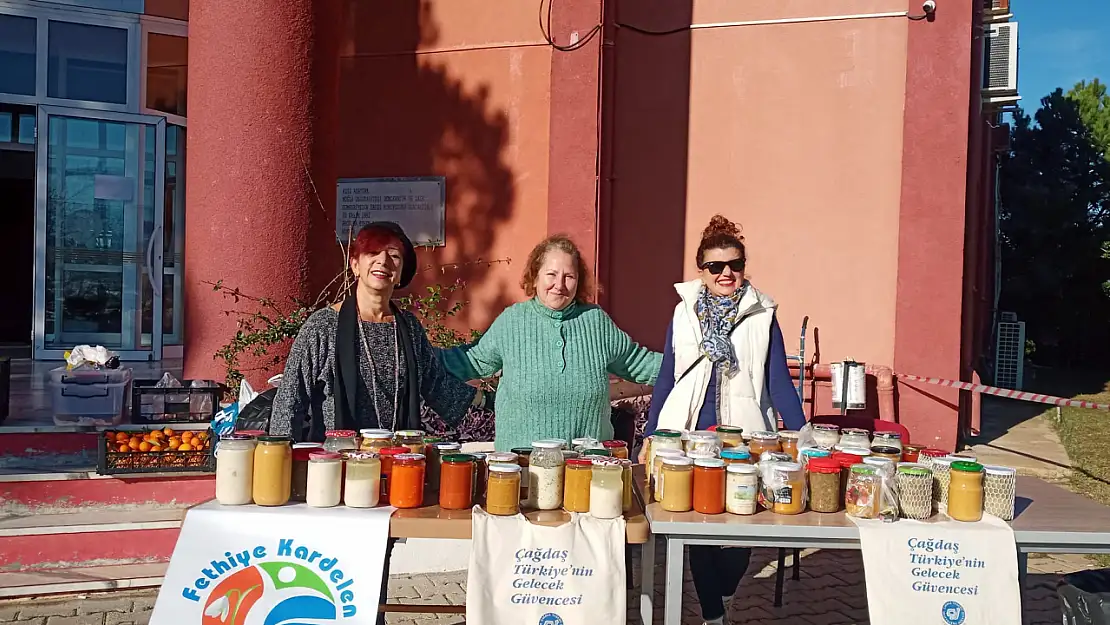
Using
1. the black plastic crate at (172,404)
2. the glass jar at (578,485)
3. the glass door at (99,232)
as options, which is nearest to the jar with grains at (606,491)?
the glass jar at (578,485)

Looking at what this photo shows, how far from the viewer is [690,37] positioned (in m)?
7.65

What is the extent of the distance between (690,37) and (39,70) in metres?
6.06

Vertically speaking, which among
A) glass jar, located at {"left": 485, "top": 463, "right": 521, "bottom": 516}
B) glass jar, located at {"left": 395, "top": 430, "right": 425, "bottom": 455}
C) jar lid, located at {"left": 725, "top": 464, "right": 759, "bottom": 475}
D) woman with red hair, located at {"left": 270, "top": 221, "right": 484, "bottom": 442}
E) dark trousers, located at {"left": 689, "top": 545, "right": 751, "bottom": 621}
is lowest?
dark trousers, located at {"left": 689, "top": 545, "right": 751, "bottom": 621}

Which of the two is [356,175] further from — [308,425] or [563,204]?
[308,425]

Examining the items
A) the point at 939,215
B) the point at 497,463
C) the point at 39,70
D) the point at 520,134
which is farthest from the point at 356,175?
the point at 497,463

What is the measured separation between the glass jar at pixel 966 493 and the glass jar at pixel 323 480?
1.88m

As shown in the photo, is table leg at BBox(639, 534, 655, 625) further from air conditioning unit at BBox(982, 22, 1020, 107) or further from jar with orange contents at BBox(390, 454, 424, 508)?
air conditioning unit at BBox(982, 22, 1020, 107)

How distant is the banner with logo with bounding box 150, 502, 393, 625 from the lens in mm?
2377

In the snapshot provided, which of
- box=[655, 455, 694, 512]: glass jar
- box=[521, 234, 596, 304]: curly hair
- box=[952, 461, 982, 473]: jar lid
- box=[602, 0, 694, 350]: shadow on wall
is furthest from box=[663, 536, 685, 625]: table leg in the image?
box=[602, 0, 694, 350]: shadow on wall

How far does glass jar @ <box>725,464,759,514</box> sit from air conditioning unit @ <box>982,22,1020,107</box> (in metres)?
7.79

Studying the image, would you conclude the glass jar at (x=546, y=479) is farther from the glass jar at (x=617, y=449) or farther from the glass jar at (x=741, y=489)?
the glass jar at (x=741, y=489)

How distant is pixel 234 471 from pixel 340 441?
0.33m

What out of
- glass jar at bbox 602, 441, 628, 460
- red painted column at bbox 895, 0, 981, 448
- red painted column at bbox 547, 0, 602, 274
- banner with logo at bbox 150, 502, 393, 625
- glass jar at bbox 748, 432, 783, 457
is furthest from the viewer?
red painted column at bbox 547, 0, 602, 274

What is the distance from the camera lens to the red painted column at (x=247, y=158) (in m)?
5.83
